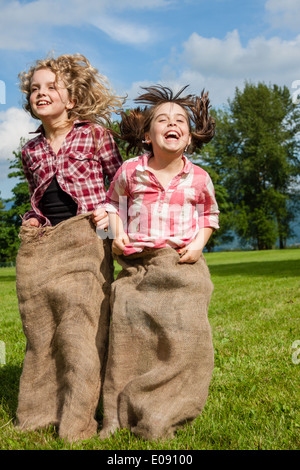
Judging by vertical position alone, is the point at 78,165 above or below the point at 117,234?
above

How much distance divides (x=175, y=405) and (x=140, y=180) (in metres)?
1.41

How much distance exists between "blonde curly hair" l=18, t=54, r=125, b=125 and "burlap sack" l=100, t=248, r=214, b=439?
1263 millimetres

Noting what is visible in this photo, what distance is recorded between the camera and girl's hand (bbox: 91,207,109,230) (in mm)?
3523

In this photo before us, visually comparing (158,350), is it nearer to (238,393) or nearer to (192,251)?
(192,251)

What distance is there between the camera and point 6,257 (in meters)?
65.2

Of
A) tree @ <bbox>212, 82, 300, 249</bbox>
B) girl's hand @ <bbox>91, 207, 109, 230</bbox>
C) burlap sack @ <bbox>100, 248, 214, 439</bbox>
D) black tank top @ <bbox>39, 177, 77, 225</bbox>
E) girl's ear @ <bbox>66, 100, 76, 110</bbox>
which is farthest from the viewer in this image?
tree @ <bbox>212, 82, 300, 249</bbox>

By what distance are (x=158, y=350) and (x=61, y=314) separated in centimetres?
76

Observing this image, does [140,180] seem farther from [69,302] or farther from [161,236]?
[69,302]

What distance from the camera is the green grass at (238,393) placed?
314 centimetres

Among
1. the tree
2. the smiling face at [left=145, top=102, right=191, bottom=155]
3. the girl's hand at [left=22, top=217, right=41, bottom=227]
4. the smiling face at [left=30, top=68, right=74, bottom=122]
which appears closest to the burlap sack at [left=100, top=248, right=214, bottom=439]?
the smiling face at [left=145, top=102, right=191, bottom=155]

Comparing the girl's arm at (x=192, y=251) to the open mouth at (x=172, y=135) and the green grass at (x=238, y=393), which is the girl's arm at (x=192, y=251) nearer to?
the open mouth at (x=172, y=135)

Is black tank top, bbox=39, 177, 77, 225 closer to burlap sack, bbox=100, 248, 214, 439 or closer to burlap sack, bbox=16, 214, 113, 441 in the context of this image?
burlap sack, bbox=16, 214, 113, 441

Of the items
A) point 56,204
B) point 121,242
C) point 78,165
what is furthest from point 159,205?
point 56,204

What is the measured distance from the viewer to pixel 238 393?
13.9 feet
